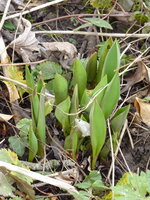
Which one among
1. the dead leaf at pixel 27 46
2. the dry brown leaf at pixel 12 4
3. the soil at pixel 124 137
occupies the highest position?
the dry brown leaf at pixel 12 4

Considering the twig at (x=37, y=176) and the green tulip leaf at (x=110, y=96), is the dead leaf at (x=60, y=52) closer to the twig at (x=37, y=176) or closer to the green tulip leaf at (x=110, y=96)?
the green tulip leaf at (x=110, y=96)

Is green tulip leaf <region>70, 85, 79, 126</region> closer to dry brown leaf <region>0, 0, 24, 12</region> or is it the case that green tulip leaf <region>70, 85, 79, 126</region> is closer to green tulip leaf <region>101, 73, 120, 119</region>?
green tulip leaf <region>101, 73, 120, 119</region>

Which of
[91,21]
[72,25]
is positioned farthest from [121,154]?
[72,25]

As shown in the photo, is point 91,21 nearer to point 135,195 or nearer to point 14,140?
point 14,140

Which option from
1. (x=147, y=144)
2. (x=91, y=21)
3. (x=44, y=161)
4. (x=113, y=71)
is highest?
(x=91, y=21)

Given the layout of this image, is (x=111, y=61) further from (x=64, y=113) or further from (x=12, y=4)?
(x=12, y=4)

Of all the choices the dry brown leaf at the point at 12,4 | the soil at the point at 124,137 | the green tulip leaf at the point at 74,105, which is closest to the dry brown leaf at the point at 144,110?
the soil at the point at 124,137

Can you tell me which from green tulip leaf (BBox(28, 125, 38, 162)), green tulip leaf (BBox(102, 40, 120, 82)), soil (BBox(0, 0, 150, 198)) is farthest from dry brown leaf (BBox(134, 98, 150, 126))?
green tulip leaf (BBox(28, 125, 38, 162))
